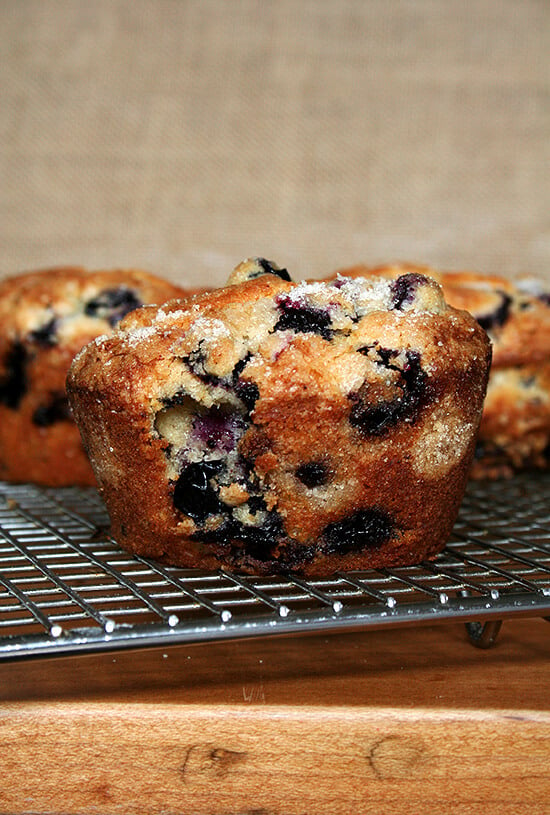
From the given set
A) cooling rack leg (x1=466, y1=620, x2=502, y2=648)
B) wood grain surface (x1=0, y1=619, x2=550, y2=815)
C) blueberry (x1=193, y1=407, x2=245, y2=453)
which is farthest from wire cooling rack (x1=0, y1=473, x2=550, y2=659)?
blueberry (x1=193, y1=407, x2=245, y2=453)

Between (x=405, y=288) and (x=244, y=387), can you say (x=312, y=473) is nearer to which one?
(x=244, y=387)

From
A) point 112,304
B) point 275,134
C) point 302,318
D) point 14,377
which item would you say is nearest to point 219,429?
point 302,318

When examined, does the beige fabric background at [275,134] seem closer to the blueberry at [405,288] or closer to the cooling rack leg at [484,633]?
the blueberry at [405,288]

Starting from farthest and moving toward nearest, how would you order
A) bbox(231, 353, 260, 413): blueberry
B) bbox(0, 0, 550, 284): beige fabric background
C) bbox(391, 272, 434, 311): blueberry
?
bbox(0, 0, 550, 284): beige fabric background
bbox(391, 272, 434, 311): blueberry
bbox(231, 353, 260, 413): blueberry

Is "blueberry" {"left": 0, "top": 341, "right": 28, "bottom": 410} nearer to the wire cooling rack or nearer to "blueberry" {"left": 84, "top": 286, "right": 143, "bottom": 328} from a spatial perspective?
"blueberry" {"left": 84, "top": 286, "right": 143, "bottom": 328}

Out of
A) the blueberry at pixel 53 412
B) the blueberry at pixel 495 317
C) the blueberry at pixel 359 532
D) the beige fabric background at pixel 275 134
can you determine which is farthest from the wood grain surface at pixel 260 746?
the beige fabric background at pixel 275 134

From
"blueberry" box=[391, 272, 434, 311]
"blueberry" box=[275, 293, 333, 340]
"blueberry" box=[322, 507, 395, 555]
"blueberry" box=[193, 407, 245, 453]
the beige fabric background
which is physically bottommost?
"blueberry" box=[322, 507, 395, 555]
